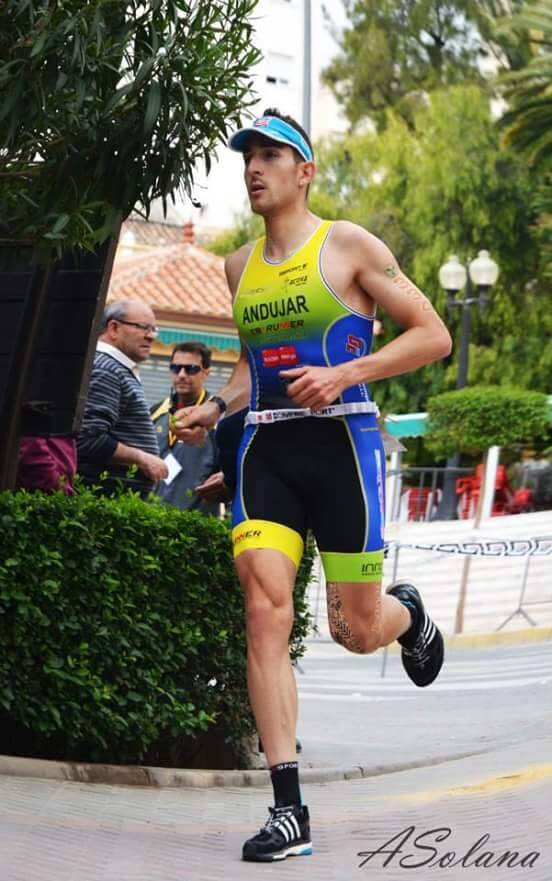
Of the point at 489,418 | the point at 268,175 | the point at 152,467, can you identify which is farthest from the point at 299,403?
the point at 489,418

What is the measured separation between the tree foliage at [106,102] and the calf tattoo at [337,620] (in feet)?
4.83

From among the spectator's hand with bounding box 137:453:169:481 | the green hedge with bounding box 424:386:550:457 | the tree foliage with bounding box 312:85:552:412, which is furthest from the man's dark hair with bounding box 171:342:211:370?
the tree foliage with bounding box 312:85:552:412

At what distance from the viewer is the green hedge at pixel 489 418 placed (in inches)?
1297

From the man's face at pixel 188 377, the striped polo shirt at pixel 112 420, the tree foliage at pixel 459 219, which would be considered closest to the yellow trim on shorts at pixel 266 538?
the striped polo shirt at pixel 112 420

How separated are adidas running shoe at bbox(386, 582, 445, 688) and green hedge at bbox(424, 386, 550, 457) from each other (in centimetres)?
2580

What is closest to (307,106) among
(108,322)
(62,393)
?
(108,322)

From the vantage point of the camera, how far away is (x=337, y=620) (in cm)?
630

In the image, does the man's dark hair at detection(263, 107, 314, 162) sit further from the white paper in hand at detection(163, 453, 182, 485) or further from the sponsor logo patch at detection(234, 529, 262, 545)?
the white paper in hand at detection(163, 453, 182, 485)

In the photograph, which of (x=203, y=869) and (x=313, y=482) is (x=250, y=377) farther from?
(x=203, y=869)

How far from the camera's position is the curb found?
Result: 695cm

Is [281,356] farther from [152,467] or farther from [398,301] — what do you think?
[152,467]

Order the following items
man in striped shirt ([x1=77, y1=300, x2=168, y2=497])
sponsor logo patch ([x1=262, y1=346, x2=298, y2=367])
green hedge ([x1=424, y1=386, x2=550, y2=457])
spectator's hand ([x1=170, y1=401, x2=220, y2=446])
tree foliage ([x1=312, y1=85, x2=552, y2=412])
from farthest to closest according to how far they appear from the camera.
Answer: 1. tree foliage ([x1=312, y1=85, x2=552, y2=412])
2. green hedge ([x1=424, y1=386, x2=550, y2=457])
3. man in striped shirt ([x1=77, y1=300, x2=168, y2=497])
4. spectator's hand ([x1=170, y1=401, x2=220, y2=446])
5. sponsor logo patch ([x1=262, y1=346, x2=298, y2=367])

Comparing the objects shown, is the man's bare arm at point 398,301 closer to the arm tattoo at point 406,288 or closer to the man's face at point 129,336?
the arm tattoo at point 406,288

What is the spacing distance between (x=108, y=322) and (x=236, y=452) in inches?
133
